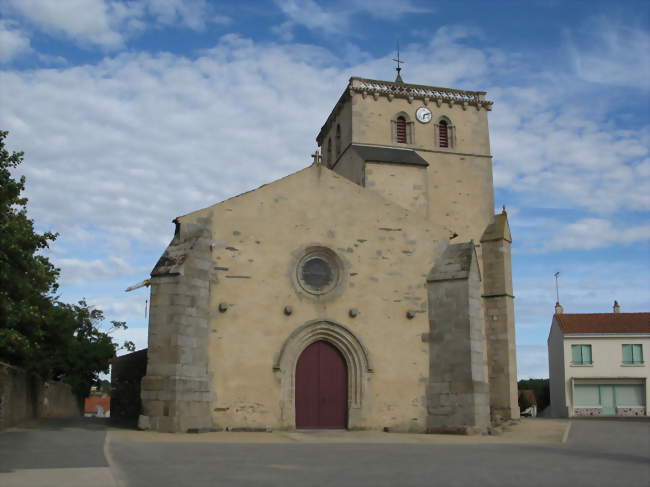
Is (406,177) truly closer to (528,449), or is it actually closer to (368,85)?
(368,85)

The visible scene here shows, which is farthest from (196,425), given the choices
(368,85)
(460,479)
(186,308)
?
(368,85)

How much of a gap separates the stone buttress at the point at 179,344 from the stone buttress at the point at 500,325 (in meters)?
10.5

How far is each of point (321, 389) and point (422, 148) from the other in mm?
11650

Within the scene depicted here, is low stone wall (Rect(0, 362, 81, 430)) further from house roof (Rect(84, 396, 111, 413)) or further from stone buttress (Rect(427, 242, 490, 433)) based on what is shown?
house roof (Rect(84, 396, 111, 413))

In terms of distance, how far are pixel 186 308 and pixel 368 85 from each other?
535 inches

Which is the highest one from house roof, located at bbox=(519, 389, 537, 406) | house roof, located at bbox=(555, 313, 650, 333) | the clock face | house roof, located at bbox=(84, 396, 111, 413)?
the clock face

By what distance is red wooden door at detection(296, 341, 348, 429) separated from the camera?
18188mm

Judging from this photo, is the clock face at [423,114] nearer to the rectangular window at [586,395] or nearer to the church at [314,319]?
the church at [314,319]

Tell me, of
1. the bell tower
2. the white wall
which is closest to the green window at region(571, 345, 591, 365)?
the white wall

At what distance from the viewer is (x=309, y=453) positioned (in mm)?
11430

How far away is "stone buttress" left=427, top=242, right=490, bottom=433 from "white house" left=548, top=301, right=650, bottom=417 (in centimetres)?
2024

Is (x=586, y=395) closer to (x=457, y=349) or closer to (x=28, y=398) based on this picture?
(x=457, y=349)

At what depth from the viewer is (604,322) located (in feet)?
124

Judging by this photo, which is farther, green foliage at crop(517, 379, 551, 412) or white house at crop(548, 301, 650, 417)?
green foliage at crop(517, 379, 551, 412)
